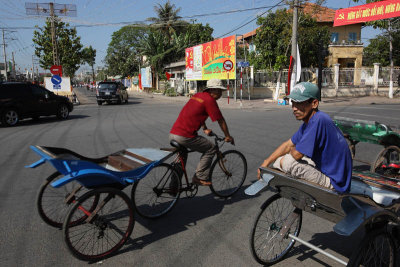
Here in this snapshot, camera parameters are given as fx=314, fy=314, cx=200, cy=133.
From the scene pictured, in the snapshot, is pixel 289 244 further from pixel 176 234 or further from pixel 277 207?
pixel 176 234

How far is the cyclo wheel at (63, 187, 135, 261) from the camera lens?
2992 millimetres

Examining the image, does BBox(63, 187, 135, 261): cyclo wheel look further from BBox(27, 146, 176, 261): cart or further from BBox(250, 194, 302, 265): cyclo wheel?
BBox(250, 194, 302, 265): cyclo wheel

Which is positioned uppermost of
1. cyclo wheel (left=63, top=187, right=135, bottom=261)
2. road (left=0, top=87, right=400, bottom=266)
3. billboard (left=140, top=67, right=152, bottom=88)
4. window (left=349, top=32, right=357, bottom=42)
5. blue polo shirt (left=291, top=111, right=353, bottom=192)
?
window (left=349, top=32, right=357, bottom=42)

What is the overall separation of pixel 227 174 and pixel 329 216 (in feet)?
7.28

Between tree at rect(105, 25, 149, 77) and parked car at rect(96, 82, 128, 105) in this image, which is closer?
parked car at rect(96, 82, 128, 105)

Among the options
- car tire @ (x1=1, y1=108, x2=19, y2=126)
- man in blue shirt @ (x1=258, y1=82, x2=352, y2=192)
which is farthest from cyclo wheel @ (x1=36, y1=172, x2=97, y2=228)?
car tire @ (x1=1, y1=108, x2=19, y2=126)

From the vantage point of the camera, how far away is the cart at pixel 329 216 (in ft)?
7.68

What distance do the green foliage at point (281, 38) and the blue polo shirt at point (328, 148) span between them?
76.8 feet

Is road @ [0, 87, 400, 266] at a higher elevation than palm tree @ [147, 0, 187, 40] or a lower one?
lower

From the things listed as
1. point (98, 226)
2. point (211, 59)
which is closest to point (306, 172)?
point (98, 226)

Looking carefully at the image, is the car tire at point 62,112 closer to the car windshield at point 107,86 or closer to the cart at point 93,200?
the car windshield at point 107,86

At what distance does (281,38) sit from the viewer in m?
26.1

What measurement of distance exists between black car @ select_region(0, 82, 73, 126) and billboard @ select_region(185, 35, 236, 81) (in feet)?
43.4

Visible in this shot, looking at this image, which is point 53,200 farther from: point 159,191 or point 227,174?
point 227,174
